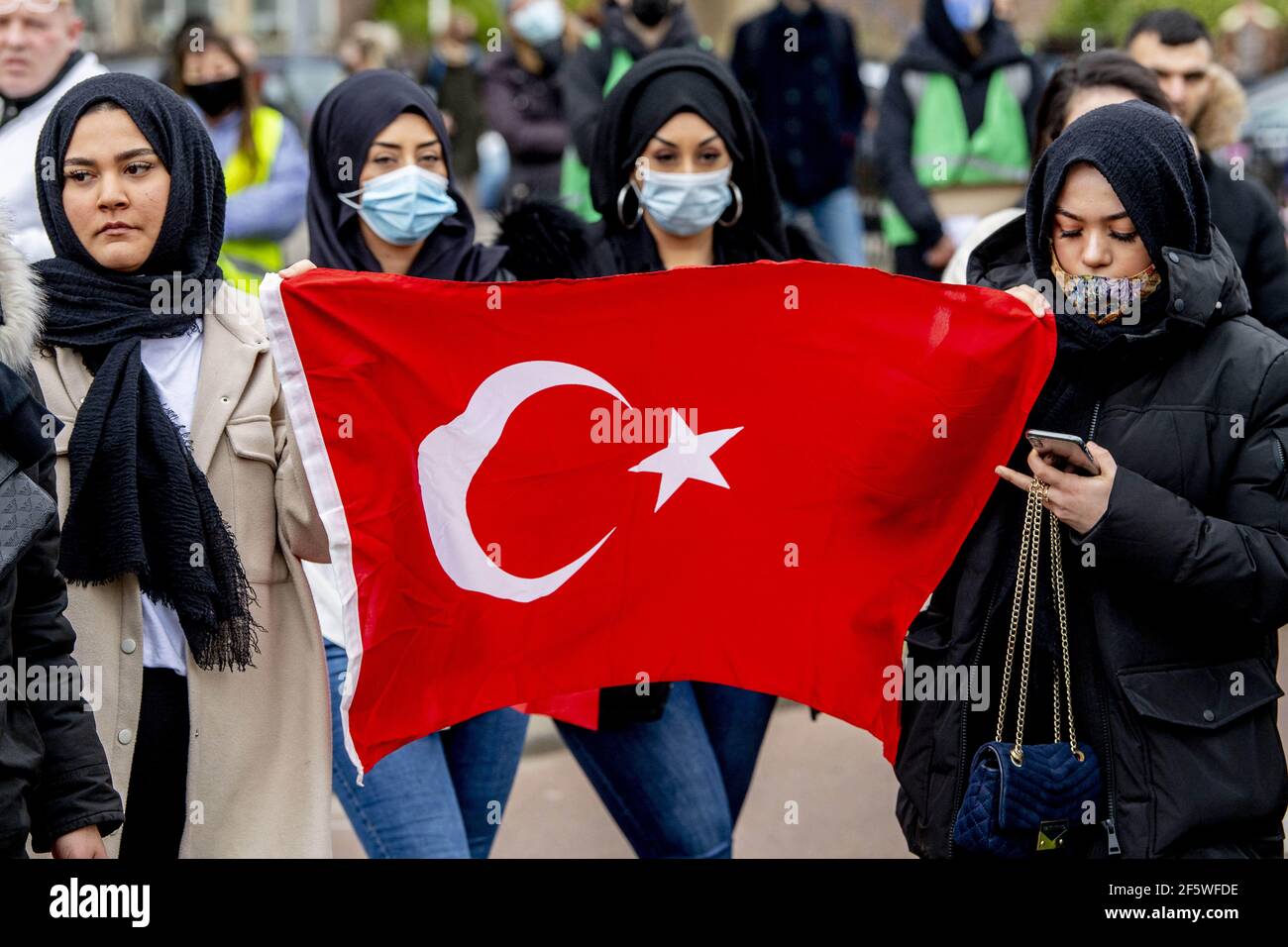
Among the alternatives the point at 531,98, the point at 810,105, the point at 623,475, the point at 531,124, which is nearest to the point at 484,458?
the point at 623,475

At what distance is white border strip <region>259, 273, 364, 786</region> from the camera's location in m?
4.12

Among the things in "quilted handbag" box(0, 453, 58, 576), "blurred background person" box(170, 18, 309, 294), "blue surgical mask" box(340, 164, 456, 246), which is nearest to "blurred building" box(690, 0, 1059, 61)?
"blurred background person" box(170, 18, 309, 294)

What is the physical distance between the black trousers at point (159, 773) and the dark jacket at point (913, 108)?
196 inches

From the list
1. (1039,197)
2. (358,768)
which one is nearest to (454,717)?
(358,768)

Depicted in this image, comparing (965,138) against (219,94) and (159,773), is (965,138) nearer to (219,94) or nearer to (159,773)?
(219,94)

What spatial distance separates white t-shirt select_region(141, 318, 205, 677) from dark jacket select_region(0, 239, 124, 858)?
414 millimetres

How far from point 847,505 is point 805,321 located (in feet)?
1.42

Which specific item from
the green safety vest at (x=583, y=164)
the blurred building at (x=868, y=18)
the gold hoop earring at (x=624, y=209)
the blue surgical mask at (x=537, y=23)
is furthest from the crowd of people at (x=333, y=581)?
the blurred building at (x=868, y=18)

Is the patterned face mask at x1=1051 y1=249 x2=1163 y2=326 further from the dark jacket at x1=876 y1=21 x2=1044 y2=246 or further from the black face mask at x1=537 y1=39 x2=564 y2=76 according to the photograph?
the black face mask at x1=537 y1=39 x2=564 y2=76

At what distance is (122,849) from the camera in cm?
380

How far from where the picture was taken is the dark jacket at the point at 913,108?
812 centimetres

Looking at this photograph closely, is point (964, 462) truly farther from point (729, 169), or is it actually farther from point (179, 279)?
point (179, 279)

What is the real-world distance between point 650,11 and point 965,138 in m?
1.61

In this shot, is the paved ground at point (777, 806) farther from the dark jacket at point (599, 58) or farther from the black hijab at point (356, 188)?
the dark jacket at point (599, 58)
